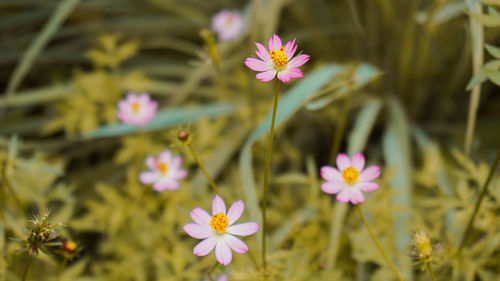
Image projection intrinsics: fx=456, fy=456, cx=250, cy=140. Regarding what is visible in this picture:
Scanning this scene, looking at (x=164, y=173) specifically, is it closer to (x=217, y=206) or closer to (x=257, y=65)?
(x=217, y=206)

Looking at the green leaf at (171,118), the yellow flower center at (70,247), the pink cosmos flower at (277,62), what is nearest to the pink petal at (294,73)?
the pink cosmos flower at (277,62)

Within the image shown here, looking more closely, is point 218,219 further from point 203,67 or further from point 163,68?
point 163,68

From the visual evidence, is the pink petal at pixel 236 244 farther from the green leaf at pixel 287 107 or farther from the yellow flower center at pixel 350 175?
the green leaf at pixel 287 107

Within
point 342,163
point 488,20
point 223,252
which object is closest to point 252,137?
point 342,163

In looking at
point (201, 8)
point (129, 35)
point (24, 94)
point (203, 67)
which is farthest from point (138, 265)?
point (201, 8)

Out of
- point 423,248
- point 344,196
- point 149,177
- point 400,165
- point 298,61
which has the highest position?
point 400,165

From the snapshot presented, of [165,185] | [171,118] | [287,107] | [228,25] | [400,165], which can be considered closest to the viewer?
[165,185]
